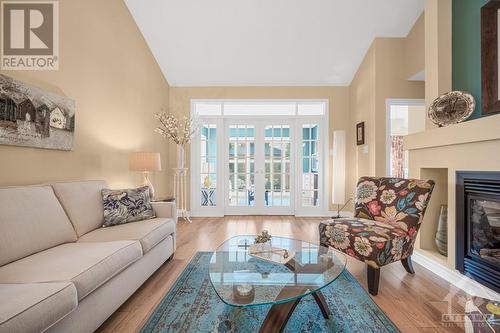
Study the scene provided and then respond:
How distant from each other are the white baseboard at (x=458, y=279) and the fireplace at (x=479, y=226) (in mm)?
49

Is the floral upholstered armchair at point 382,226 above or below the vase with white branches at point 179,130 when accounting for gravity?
below

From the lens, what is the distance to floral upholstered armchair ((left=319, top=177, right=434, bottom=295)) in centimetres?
187

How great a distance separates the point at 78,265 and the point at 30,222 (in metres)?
0.61

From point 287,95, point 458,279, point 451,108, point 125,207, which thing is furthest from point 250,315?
point 287,95

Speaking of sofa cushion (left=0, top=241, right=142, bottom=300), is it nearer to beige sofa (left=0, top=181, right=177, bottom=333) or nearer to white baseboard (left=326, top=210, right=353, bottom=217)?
beige sofa (left=0, top=181, right=177, bottom=333)

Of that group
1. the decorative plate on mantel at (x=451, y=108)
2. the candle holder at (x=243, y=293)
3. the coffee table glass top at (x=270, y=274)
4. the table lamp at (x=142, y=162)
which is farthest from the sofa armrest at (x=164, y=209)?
the decorative plate on mantel at (x=451, y=108)

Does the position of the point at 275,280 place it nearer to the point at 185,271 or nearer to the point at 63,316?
the point at 63,316

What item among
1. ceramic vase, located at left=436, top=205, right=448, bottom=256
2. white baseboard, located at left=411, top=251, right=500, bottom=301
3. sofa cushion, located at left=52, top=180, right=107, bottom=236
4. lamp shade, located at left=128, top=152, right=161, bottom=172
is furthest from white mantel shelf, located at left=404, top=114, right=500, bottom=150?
sofa cushion, located at left=52, top=180, right=107, bottom=236

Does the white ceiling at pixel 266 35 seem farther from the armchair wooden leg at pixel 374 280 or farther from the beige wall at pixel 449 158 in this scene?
the armchair wooden leg at pixel 374 280

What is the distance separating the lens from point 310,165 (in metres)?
4.68

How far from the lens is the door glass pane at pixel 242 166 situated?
4.73 m

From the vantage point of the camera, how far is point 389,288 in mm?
1976

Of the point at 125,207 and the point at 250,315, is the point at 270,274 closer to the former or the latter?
the point at 250,315
